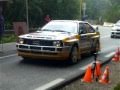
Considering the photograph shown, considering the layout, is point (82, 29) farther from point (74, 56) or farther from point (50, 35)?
point (50, 35)

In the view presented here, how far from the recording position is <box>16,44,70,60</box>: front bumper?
1247 centimetres

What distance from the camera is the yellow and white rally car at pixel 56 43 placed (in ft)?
41.0

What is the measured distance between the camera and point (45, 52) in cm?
1249

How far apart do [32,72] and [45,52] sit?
1275mm

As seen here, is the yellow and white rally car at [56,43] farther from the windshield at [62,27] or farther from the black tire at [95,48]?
the black tire at [95,48]

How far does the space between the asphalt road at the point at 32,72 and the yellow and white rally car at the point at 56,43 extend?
0.34m

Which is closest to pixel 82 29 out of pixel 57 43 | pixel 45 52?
pixel 57 43

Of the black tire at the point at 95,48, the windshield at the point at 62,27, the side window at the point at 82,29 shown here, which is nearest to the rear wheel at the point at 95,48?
the black tire at the point at 95,48

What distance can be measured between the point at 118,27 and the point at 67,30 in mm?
18142

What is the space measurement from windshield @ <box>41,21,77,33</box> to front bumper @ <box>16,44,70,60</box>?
140 centimetres

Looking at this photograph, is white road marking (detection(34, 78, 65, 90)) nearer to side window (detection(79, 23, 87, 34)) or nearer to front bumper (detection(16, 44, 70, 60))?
front bumper (detection(16, 44, 70, 60))

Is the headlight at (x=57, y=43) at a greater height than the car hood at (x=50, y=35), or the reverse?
the car hood at (x=50, y=35)

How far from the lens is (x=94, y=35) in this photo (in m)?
16.2

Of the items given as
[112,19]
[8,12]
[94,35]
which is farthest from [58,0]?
[112,19]
